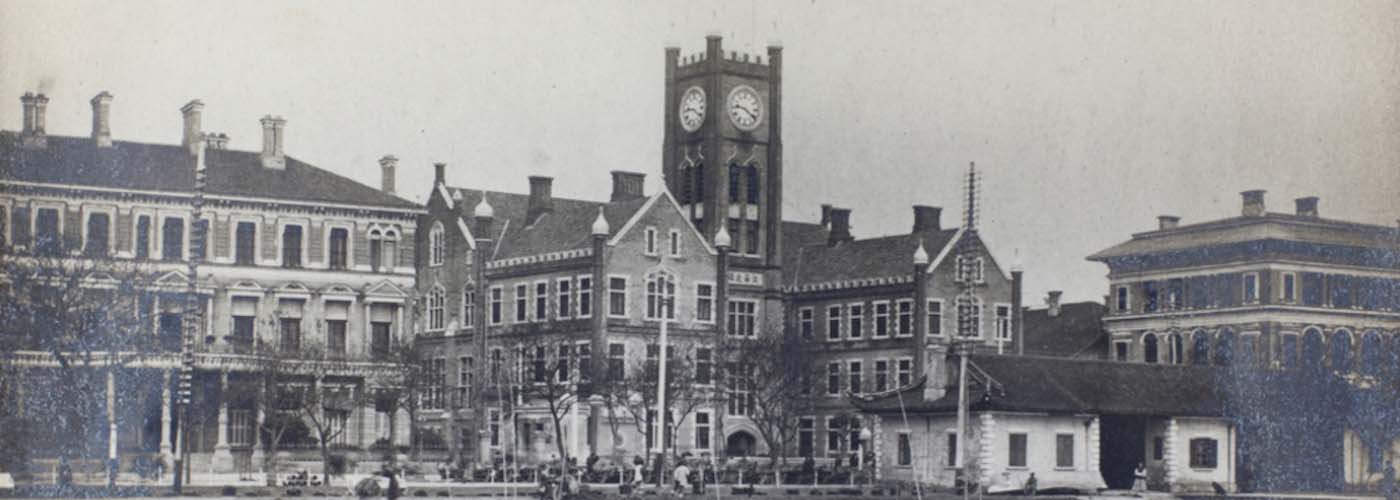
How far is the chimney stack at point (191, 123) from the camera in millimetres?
76312

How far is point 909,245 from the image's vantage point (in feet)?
272

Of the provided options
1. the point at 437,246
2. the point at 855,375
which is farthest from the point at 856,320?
the point at 437,246

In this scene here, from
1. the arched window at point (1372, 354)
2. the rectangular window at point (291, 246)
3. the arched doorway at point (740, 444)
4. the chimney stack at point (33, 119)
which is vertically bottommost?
the arched doorway at point (740, 444)

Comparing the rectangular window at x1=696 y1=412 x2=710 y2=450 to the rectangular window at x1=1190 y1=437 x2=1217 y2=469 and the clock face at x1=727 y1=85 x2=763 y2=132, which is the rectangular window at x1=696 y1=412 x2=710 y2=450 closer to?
the clock face at x1=727 y1=85 x2=763 y2=132

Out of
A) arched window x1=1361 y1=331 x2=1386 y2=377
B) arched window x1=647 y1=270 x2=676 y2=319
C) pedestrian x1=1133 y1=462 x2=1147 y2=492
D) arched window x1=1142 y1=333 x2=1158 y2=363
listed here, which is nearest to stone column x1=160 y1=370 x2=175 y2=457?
arched window x1=647 y1=270 x2=676 y2=319

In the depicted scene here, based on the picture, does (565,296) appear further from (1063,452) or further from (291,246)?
(1063,452)

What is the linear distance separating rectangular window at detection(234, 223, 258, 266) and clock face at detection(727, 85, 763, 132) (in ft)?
63.7

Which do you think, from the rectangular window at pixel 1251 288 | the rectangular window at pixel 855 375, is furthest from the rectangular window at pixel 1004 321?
the rectangular window at pixel 1251 288

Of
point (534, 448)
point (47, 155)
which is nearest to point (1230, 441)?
point (534, 448)

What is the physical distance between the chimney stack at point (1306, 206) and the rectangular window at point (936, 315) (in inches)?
546

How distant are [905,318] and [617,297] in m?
11.8

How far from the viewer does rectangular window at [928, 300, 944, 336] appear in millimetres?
80812

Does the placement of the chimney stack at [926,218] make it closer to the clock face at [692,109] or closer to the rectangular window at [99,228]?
the clock face at [692,109]

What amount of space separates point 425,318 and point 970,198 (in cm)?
2758
